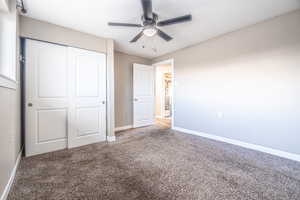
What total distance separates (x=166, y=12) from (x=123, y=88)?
2.48 meters

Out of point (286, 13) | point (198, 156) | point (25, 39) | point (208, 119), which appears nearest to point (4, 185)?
point (25, 39)

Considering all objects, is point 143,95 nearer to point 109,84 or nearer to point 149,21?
point 109,84

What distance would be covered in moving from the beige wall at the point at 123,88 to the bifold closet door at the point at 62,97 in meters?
0.93

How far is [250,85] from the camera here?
256 cm

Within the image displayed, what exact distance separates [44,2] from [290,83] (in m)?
3.98

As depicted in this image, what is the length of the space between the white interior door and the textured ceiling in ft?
5.37

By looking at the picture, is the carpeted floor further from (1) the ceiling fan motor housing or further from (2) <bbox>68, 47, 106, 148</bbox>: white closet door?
(1) the ceiling fan motor housing

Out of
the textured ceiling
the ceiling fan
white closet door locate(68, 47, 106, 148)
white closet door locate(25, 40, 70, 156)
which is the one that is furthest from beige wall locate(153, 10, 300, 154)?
white closet door locate(25, 40, 70, 156)

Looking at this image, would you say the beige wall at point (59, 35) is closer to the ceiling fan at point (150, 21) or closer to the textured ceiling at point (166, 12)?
the textured ceiling at point (166, 12)

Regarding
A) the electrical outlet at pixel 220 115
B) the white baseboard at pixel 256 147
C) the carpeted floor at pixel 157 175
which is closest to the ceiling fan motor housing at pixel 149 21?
the carpeted floor at pixel 157 175

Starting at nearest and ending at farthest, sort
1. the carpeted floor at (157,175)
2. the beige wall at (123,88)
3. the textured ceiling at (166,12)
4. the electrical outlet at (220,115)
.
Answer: the carpeted floor at (157,175) → the textured ceiling at (166,12) → the electrical outlet at (220,115) → the beige wall at (123,88)

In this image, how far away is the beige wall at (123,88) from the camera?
397 cm

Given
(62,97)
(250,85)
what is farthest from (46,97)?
(250,85)

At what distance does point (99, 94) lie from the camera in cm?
298
